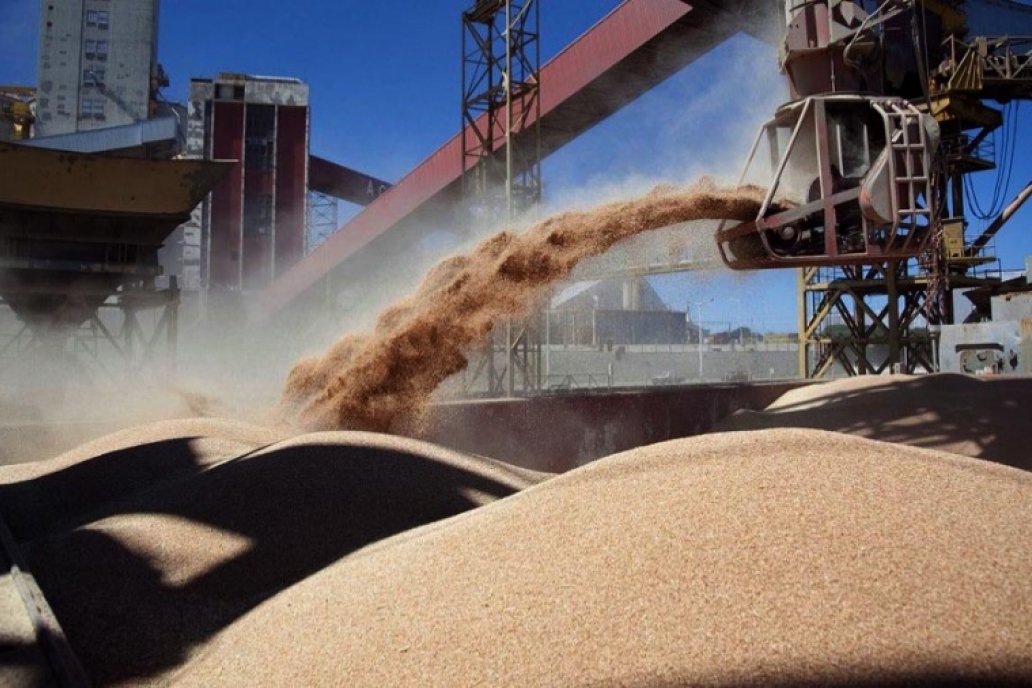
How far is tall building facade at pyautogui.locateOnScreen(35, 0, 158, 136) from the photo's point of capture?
26.7 meters

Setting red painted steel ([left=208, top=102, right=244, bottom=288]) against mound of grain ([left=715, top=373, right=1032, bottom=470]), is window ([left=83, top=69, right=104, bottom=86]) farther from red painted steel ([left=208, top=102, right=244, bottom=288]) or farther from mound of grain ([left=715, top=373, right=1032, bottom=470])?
mound of grain ([left=715, top=373, right=1032, bottom=470])

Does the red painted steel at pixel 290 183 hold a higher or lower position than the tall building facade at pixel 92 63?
lower

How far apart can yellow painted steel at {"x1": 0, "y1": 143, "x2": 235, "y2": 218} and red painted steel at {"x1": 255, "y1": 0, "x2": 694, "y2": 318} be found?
543 cm

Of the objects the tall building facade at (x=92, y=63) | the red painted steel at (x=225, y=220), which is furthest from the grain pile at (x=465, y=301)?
the tall building facade at (x=92, y=63)

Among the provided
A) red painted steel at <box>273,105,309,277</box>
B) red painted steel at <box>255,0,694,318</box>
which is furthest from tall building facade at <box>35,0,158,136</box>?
red painted steel at <box>255,0,694,318</box>

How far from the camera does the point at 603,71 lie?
9781 mm

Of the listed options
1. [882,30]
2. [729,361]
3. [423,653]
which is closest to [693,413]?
[882,30]

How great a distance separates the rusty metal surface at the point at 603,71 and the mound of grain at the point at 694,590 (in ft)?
23.5

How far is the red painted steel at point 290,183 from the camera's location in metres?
23.5

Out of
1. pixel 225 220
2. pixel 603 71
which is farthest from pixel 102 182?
pixel 225 220

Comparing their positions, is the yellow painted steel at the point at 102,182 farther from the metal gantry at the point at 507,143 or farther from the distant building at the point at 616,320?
the distant building at the point at 616,320

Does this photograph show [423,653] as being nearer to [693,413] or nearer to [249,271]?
[693,413]

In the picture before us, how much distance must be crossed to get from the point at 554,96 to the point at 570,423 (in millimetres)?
6652

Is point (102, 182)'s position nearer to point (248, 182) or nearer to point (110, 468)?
point (110, 468)
